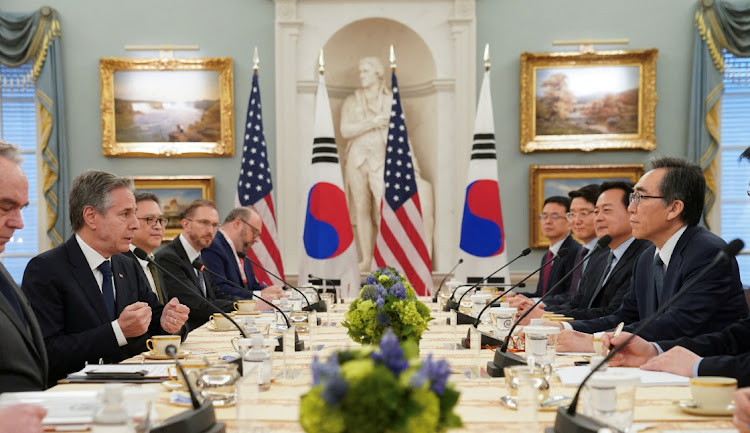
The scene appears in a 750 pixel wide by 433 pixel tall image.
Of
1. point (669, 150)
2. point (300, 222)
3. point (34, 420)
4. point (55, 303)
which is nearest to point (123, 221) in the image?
point (55, 303)

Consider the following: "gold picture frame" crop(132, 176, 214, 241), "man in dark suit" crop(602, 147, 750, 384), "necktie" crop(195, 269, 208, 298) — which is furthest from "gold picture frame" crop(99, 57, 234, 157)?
"man in dark suit" crop(602, 147, 750, 384)

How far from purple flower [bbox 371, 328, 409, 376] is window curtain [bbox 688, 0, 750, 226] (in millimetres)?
7418

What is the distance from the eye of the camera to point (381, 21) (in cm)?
812

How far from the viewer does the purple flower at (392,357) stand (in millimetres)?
1090

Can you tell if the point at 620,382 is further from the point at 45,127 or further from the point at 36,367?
the point at 45,127

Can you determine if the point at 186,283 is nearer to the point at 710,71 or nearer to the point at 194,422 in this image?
the point at 194,422

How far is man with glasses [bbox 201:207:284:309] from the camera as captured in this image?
19.5 ft

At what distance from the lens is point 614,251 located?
14.9 feet

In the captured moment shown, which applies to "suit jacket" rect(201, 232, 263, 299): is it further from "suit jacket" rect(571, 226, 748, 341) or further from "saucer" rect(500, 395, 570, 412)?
"saucer" rect(500, 395, 570, 412)

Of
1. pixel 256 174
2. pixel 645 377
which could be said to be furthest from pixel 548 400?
pixel 256 174

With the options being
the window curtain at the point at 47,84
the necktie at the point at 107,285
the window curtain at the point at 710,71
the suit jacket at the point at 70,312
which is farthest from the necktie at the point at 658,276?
the window curtain at the point at 47,84

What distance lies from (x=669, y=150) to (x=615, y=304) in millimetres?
4178

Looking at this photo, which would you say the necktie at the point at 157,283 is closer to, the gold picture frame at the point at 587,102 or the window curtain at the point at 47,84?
the window curtain at the point at 47,84

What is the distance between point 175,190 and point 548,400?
21.4 feet
